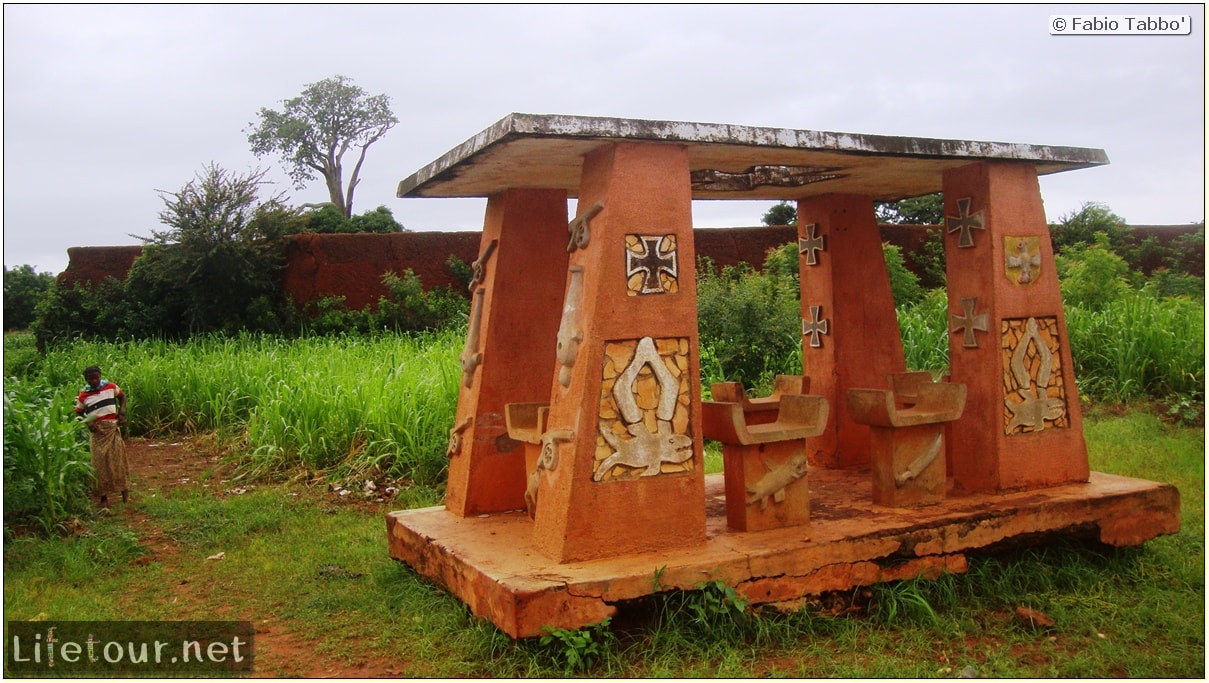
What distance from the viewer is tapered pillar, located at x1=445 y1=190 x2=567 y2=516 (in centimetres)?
507

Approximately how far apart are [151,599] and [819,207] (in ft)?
14.4

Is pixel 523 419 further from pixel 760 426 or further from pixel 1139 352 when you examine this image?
pixel 1139 352

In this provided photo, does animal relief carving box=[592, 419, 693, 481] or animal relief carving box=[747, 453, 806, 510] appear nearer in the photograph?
animal relief carving box=[592, 419, 693, 481]

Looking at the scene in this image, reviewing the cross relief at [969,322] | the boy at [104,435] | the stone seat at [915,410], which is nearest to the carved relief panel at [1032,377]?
the cross relief at [969,322]

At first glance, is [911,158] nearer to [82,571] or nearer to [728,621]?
[728,621]

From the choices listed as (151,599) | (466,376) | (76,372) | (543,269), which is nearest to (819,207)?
(543,269)

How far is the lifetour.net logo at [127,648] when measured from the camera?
13.8ft

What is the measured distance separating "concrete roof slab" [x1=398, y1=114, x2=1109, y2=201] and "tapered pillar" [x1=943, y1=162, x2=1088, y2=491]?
22 cm

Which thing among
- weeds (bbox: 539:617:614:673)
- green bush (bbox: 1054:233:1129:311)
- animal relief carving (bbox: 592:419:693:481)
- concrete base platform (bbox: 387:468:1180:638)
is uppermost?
green bush (bbox: 1054:233:1129:311)

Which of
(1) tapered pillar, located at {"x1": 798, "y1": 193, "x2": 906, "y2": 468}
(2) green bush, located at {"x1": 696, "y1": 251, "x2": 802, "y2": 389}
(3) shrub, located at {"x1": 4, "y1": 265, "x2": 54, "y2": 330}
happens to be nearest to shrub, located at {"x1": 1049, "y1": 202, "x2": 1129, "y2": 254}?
(2) green bush, located at {"x1": 696, "y1": 251, "x2": 802, "y2": 389}

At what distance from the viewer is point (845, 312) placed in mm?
6004

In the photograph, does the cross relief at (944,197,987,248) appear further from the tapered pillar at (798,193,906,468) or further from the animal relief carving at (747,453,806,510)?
the animal relief carving at (747,453,806,510)

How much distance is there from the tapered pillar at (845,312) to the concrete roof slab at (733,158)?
21 cm

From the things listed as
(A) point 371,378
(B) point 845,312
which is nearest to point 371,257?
(A) point 371,378
